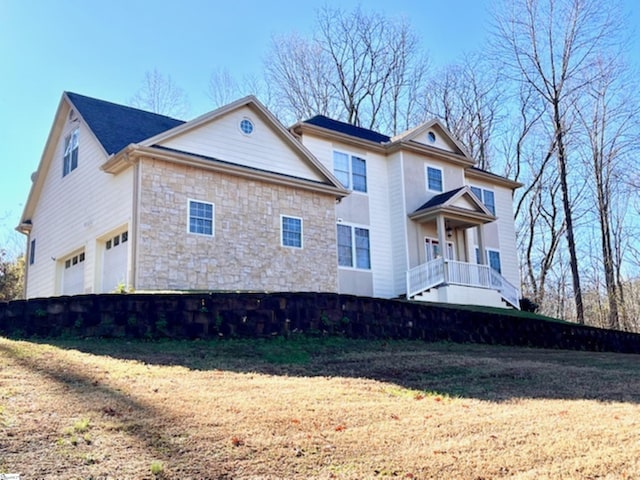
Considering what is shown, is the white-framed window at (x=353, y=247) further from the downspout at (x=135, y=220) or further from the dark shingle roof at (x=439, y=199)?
the downspout at (x=135, y=220)

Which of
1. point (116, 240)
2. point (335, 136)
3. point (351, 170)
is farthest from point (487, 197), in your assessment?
point (116, 240)

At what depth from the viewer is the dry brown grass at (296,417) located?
4.97m

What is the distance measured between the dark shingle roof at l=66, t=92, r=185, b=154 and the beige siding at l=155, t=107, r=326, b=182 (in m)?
1.65

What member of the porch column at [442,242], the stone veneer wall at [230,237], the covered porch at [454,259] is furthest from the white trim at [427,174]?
the stone veneer wall at [230,237]

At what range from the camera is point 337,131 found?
21.3m

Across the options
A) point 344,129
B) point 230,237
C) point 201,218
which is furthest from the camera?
point 344,129

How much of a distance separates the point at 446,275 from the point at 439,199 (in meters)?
2.77

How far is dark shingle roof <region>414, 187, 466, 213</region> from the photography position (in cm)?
2173

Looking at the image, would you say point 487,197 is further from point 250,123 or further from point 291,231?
point 250,123

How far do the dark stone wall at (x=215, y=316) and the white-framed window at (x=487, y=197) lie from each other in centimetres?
1301

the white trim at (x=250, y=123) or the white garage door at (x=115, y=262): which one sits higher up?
the white trim at (x=250, y=123)

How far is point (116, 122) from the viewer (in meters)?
17.9

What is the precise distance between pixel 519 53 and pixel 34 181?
21768 millimetres

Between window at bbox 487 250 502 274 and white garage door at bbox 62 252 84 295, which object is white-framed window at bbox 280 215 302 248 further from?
window at bbox 487 250 502 274
